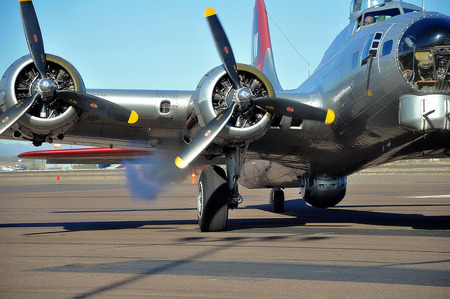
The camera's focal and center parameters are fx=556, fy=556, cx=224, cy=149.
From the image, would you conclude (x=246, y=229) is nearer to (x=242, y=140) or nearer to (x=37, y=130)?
(x=242, y=140)

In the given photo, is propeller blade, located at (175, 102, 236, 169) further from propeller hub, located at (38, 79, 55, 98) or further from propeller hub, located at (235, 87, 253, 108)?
propeller hub, located at (38, 79, 55, 98)

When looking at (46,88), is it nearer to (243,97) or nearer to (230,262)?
(243,97)

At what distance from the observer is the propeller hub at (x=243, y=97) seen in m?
11.1

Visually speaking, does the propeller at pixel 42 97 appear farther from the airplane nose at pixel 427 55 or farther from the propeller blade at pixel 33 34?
the airplane nose at pixel 427 55

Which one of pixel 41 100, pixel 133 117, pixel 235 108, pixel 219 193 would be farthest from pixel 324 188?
pixel 41 100

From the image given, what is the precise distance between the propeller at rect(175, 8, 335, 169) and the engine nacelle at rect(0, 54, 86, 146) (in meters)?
2.58

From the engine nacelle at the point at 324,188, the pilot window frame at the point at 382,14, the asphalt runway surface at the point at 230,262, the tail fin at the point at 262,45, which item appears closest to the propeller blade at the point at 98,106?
the asphalt runway surface at the point at 230,262

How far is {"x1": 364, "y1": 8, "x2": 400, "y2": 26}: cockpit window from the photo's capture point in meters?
12.0

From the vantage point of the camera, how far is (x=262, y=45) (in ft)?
71.3

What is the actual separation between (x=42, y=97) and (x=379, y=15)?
739cm

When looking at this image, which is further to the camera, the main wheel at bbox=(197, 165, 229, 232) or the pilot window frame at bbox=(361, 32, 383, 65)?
the main wheel at bbox=(197, 165, 229, 232)

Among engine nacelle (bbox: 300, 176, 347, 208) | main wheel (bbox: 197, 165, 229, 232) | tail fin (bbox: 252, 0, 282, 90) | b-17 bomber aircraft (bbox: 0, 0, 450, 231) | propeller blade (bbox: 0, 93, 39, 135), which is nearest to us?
b-17 bomber aircraft (bbox: 0, 0, 450, 231)

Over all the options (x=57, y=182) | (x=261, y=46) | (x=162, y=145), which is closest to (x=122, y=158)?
(x=162, y=145)

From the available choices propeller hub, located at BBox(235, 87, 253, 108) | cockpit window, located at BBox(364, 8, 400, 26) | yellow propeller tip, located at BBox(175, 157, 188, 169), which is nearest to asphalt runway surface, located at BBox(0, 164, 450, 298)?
yellow propeller tip, located at BBox(175, 157, 188, 169)
